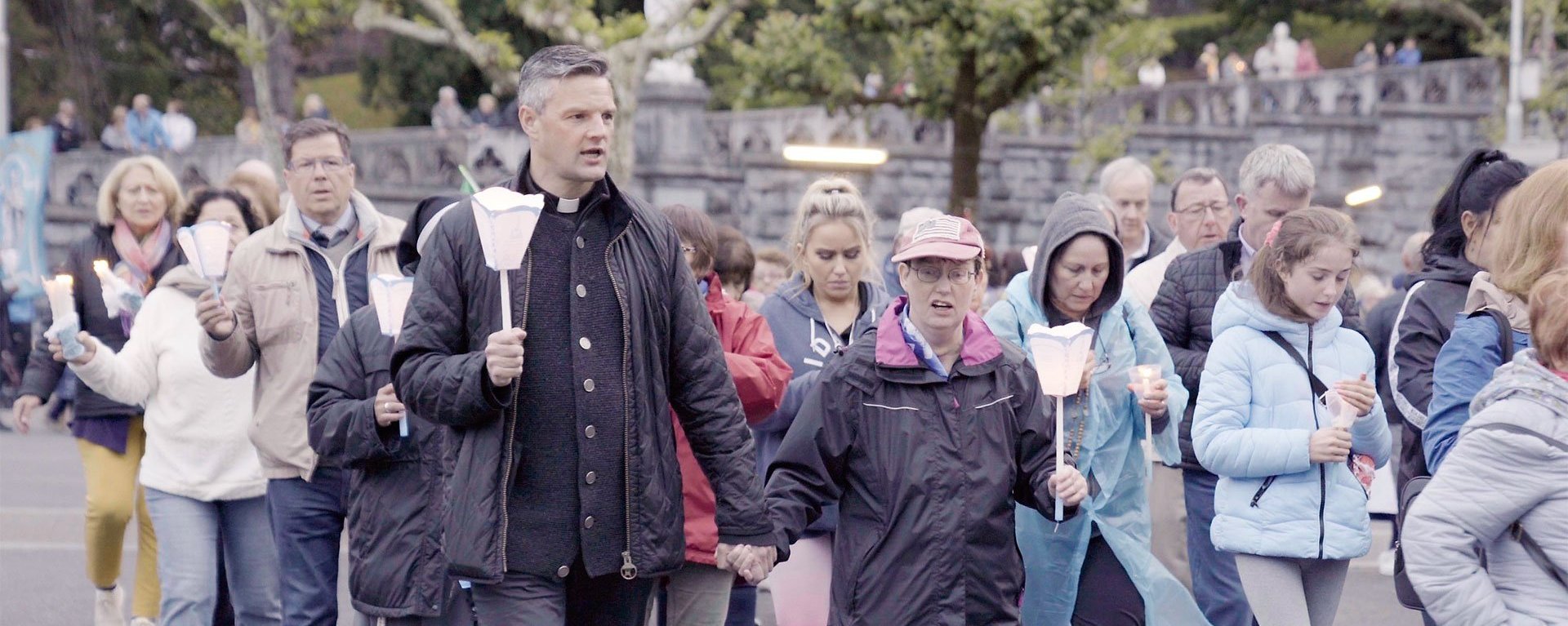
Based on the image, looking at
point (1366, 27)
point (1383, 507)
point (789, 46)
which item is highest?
point (1366, 27)

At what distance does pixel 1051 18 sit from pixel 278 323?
1084 centimetres

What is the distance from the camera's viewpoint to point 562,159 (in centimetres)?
437

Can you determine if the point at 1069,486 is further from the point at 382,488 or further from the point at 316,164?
the point at 316,164

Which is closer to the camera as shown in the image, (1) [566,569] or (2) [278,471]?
(1) [566,569]

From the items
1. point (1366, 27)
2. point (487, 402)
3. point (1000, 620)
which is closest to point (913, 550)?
point (1000, 620)

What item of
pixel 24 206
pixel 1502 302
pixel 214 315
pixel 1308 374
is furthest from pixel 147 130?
pixel 1502 302

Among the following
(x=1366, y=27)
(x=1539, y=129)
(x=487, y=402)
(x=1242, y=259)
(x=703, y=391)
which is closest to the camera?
(x=487, y=402)

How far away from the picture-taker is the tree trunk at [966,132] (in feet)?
56.0

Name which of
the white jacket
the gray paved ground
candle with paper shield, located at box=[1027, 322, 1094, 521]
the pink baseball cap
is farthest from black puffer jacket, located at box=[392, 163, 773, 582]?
the gray paved ground

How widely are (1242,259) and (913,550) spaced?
7.79 ft

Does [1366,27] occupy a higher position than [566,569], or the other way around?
[1366,27]

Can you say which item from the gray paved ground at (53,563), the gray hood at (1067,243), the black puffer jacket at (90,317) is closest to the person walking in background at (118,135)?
the gray paved ground at (53,563)

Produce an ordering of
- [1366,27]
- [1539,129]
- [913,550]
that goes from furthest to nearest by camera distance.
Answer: [1366,27] < [1539,129] < [913,550]

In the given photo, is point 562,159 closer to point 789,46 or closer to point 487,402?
→ point 487,402
